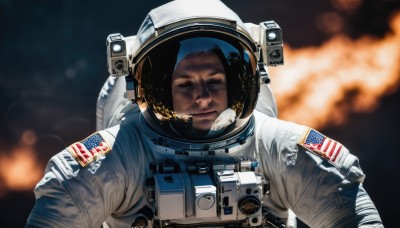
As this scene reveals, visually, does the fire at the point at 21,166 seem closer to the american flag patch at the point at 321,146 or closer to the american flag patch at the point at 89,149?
the american flag patch at the point at 89,149

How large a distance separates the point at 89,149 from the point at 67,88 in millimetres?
2244

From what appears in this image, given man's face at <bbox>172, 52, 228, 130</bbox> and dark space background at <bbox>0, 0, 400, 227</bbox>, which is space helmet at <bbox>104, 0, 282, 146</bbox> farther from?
dark space background at <bbox>0, 0, 400, 227</bbox>

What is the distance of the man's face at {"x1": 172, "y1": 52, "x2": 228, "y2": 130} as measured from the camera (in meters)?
3.88

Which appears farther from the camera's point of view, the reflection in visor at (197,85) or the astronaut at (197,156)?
the reflection in visor at (197,85)

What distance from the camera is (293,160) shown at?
155 inches

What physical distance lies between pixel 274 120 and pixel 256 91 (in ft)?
0.67

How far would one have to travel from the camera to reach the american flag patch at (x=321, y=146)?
3.95 metres

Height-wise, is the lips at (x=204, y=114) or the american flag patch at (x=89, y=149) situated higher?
the lips at (x=204, y=114)

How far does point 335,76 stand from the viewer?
6.34m

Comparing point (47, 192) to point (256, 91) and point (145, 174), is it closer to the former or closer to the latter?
point (145, 174)

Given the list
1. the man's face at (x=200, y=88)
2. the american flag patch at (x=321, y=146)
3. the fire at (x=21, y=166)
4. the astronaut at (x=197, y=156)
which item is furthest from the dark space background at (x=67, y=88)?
the man's face at (x=200, y=88)

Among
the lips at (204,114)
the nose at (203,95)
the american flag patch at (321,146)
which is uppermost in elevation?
the nose at (203,95)

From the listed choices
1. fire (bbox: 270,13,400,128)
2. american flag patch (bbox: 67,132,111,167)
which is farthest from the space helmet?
fire (bbox: 270,13,400,128)

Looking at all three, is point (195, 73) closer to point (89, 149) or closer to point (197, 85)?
point (197, 85)
